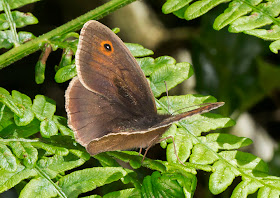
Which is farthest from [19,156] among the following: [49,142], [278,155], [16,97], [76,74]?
[278,155]

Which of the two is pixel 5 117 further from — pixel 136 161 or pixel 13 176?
pixel 136 161

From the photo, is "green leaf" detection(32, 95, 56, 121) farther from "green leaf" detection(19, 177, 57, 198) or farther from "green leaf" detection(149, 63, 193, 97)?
"green leaf" detection(149, 63, 193, 97)

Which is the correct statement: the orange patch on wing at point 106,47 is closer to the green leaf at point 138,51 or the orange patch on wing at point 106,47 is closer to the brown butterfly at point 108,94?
the brown butterfly at point 108,94

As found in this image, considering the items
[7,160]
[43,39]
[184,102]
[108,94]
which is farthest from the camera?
[43,39]

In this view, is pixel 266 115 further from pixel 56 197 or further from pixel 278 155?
pixel 56 197

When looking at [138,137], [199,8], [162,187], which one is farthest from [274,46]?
[162,187]

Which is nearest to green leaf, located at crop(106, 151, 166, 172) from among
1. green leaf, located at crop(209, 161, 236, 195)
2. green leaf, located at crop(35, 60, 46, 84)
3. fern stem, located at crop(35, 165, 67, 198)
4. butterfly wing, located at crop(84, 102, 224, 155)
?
butterfly wing, located at crop(84, 102, 224, 155)
